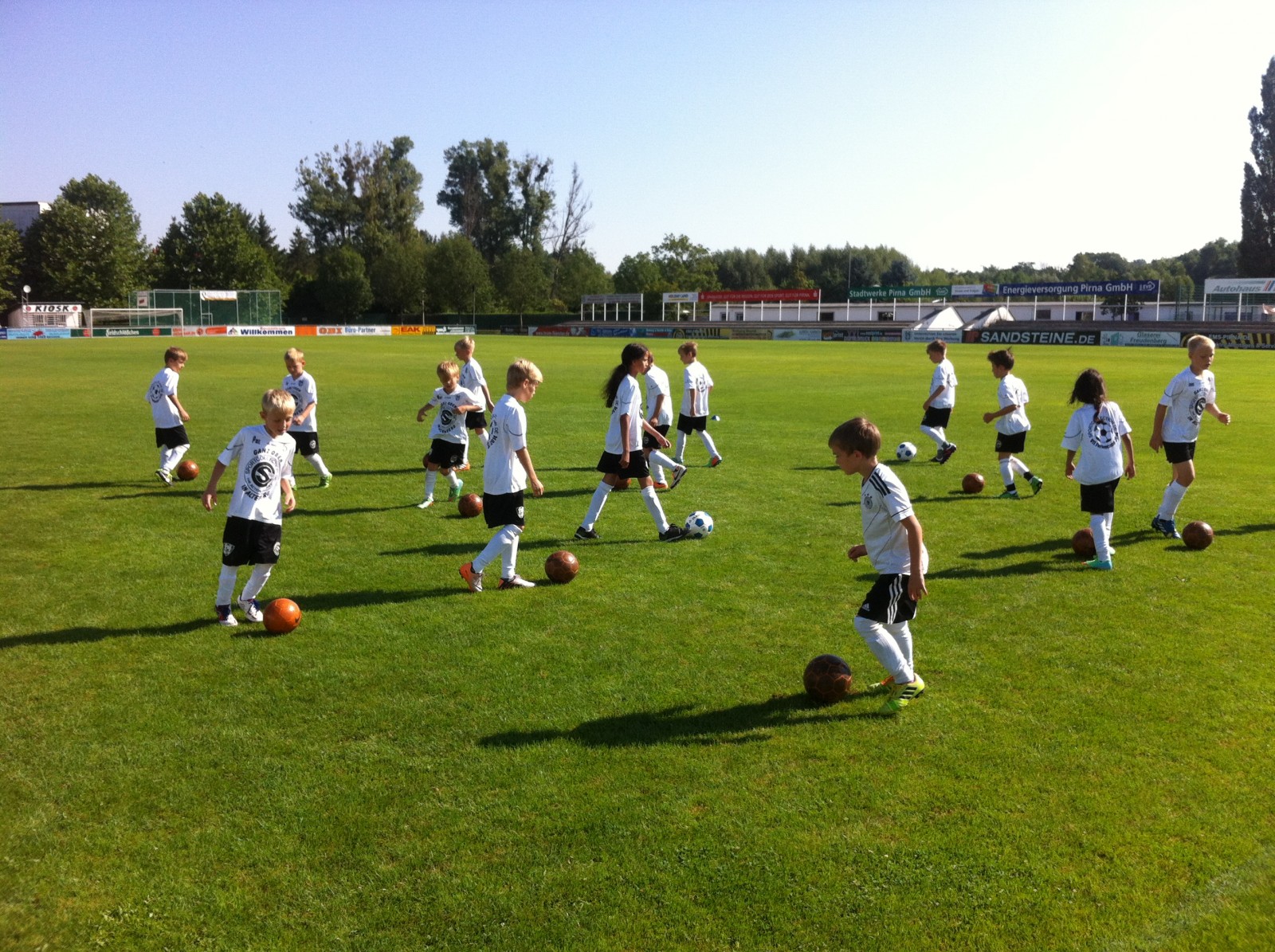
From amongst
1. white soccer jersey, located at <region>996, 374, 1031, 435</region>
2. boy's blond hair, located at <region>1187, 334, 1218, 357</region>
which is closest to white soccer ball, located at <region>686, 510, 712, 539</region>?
white soccer jersey, located at <region>996, 374, 1031, 435</region>

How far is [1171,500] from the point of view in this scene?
10570mm

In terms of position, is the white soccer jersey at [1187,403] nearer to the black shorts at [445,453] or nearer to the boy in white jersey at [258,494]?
the black shorts at [445,453]

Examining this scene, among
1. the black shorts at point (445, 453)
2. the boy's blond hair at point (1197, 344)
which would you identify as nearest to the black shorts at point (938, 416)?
the boy's blond hair at point (1197, 344)

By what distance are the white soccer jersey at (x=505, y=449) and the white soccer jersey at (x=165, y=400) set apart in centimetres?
789

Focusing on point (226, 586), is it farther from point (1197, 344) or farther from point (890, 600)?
point (1197, 344)

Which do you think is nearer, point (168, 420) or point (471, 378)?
point (168, 420)

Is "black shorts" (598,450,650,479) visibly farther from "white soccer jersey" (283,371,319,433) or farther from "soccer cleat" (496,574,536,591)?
"white soccer jersey" (283,371,319,433)

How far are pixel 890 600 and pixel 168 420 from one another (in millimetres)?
11947

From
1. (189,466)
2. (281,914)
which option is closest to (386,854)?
(281,914)

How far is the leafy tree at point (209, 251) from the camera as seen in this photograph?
87750mm

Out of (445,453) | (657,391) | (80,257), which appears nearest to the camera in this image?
(445,453)

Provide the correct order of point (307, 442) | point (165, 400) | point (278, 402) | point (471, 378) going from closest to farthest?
point (278, 402)
point (307, 442)
point (165, 400)
point (471, 378)

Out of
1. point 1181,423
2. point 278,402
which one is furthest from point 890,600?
point 1181,423

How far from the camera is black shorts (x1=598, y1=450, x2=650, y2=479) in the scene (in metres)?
10.3
